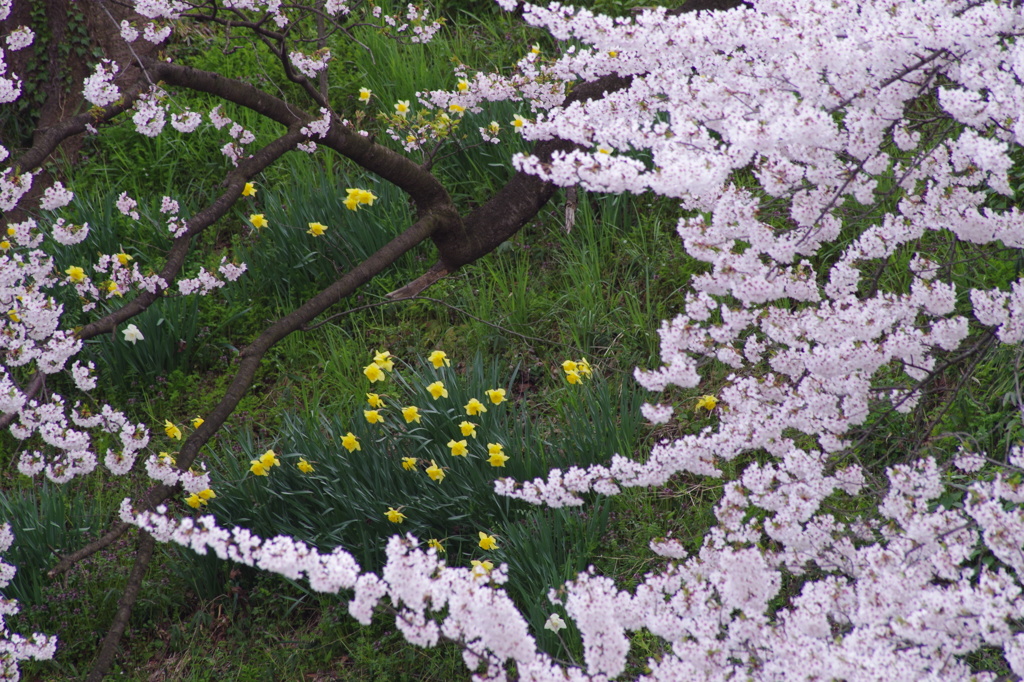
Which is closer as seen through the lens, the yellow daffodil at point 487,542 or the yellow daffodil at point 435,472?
the yellow daffodil at point 487,542

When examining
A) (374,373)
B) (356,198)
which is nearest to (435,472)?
(374,373)

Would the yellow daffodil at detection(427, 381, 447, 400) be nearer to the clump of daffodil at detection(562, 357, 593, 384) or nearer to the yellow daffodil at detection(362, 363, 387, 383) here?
the yellow daffodil at detection(362, 363, 387, 383)

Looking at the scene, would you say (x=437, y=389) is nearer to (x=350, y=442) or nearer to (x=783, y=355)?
(x=350, y=442)

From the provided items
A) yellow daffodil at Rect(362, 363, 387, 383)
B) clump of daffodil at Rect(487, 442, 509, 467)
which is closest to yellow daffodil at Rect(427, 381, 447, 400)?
yellow daffodil at Rect(362, 363, 387, 383)

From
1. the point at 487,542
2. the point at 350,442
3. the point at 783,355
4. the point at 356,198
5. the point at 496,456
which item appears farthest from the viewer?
the point at 356,198

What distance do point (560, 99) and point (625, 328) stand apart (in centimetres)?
117

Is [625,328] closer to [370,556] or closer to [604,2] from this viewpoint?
[370,556]

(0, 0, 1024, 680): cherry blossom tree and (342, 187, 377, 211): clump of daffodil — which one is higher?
(342, 187, 377, 211): clump of daffodil

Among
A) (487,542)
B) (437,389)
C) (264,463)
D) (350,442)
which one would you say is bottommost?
(487,542)

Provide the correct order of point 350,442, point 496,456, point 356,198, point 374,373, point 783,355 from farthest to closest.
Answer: point 356,198 < point 374,373 < point 350,442 < point 496,456 < point 783,355

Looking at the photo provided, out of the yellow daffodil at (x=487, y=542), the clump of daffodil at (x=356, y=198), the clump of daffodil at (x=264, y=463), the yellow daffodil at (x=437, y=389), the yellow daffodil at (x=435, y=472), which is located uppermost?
the clump of daffodil at (x=356, y=198)

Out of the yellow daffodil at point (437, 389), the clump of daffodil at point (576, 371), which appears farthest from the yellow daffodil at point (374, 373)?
the clump of daffodil at point (576, 371)

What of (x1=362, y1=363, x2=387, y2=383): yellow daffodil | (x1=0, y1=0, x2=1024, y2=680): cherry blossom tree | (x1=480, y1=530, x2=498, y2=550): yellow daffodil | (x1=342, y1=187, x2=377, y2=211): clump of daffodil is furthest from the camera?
(x1=342, y1=187, x2=377, y2=211): clump of daffodil

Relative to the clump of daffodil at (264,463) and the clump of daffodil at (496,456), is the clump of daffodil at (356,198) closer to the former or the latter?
the clump of daffodil at (264,463)
